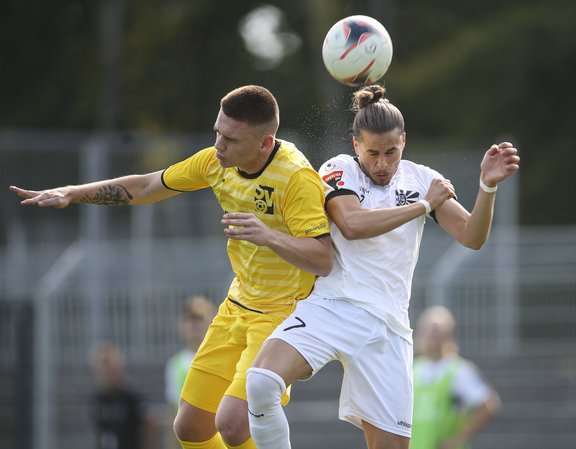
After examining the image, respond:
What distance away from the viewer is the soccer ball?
7.20m

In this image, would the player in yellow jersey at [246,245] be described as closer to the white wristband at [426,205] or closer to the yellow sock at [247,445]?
the yellow sock at [247,445]

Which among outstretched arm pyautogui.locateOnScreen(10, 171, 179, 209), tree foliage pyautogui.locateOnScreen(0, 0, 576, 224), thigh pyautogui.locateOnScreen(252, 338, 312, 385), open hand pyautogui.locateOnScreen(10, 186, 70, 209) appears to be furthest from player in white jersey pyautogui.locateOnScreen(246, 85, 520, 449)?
tree foliage pyautogui.locateOnScreen(0, 0, 576, 224)

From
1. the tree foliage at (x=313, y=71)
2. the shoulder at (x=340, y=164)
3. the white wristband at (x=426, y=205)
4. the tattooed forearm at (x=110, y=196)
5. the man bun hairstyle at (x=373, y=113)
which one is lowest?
the white wristband at (x=426, y=205)

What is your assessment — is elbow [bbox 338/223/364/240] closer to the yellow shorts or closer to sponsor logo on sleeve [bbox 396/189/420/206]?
sponsor logo on sleeve [bbox 396/189/420/206]

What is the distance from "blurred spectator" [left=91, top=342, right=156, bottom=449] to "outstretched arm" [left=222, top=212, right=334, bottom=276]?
7414 millimetres

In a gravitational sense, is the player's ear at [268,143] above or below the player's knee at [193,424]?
above

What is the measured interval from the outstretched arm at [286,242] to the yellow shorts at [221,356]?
0.51m

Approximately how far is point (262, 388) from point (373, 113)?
5.52ft

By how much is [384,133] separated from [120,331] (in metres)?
10.2

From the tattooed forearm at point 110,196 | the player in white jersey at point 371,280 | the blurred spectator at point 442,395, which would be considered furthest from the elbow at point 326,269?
the blurred spectator at point 442,395

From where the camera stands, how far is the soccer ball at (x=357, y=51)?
720 cm

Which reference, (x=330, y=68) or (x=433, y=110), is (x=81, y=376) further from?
(x=433, y=110)

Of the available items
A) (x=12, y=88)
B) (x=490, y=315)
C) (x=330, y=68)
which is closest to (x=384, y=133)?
(x=330, y=68)

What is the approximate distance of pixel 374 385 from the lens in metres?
6.93
